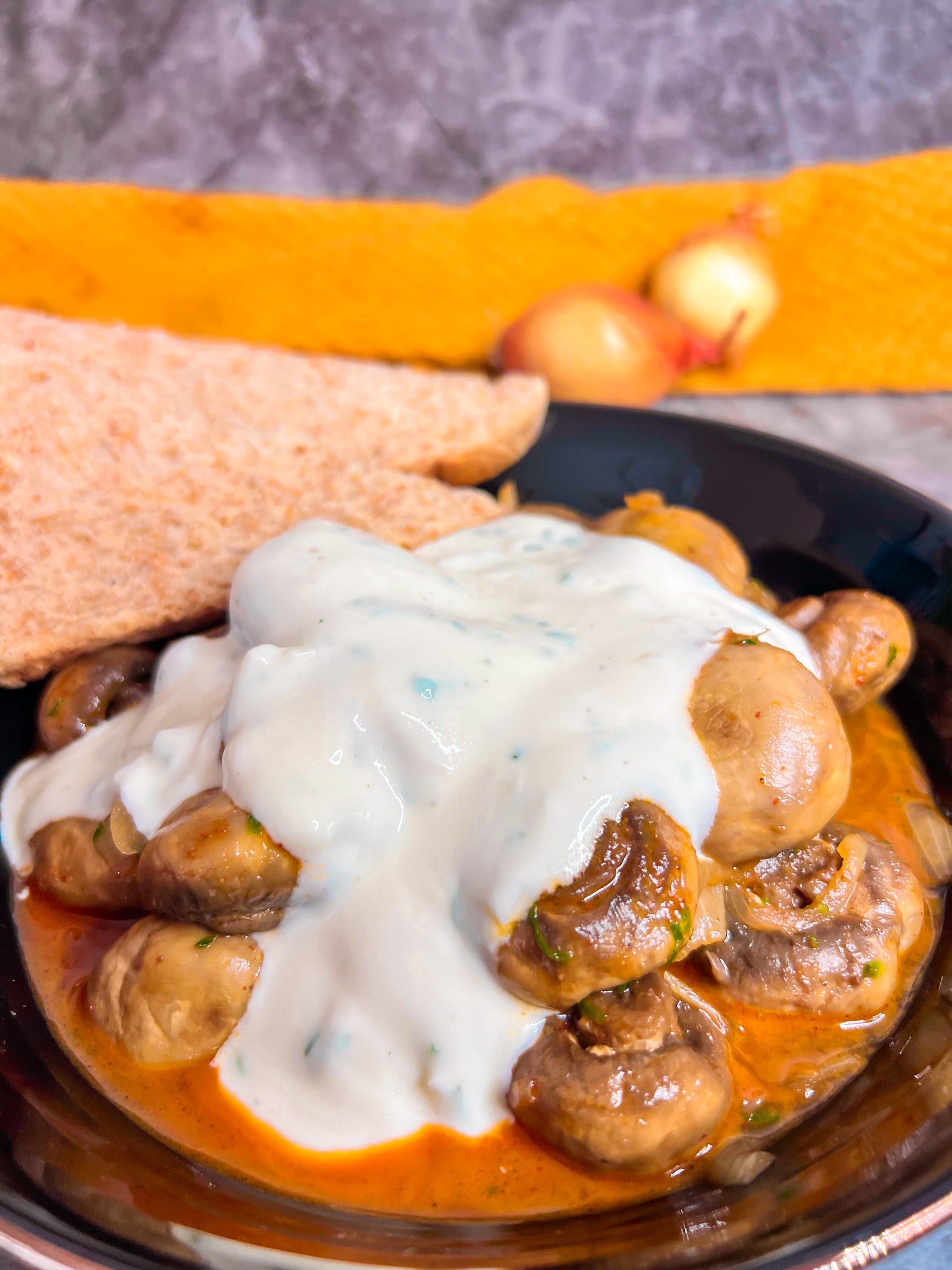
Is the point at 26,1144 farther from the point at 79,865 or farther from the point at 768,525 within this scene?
the point at 768,525

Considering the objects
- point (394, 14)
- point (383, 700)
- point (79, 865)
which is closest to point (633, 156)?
point (394, 14)

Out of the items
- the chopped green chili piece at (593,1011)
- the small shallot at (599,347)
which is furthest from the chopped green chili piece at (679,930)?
the small shallot at (599,347)

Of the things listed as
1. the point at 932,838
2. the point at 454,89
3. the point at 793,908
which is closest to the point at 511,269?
the point at 454,89

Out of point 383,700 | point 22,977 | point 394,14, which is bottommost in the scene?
point 22,977

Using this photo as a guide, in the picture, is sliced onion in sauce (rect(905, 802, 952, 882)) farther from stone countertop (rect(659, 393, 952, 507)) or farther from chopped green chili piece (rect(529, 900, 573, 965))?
stone countertop (rect(659, 393, 952, 507))

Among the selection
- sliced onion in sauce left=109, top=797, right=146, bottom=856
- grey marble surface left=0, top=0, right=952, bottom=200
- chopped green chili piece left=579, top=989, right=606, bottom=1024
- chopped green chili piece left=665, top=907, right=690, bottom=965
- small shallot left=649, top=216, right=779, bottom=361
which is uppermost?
grey marble surface left=0, top=0, right=952, bottom=200

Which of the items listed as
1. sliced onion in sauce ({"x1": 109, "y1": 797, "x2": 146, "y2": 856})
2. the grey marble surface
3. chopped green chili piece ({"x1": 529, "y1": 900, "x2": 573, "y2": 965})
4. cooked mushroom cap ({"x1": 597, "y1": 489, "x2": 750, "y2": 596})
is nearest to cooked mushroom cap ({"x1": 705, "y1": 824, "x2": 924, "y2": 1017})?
chopped green chili piece ({"x1": 529, "y1": 900, "x2": 573, "y2": 965})
